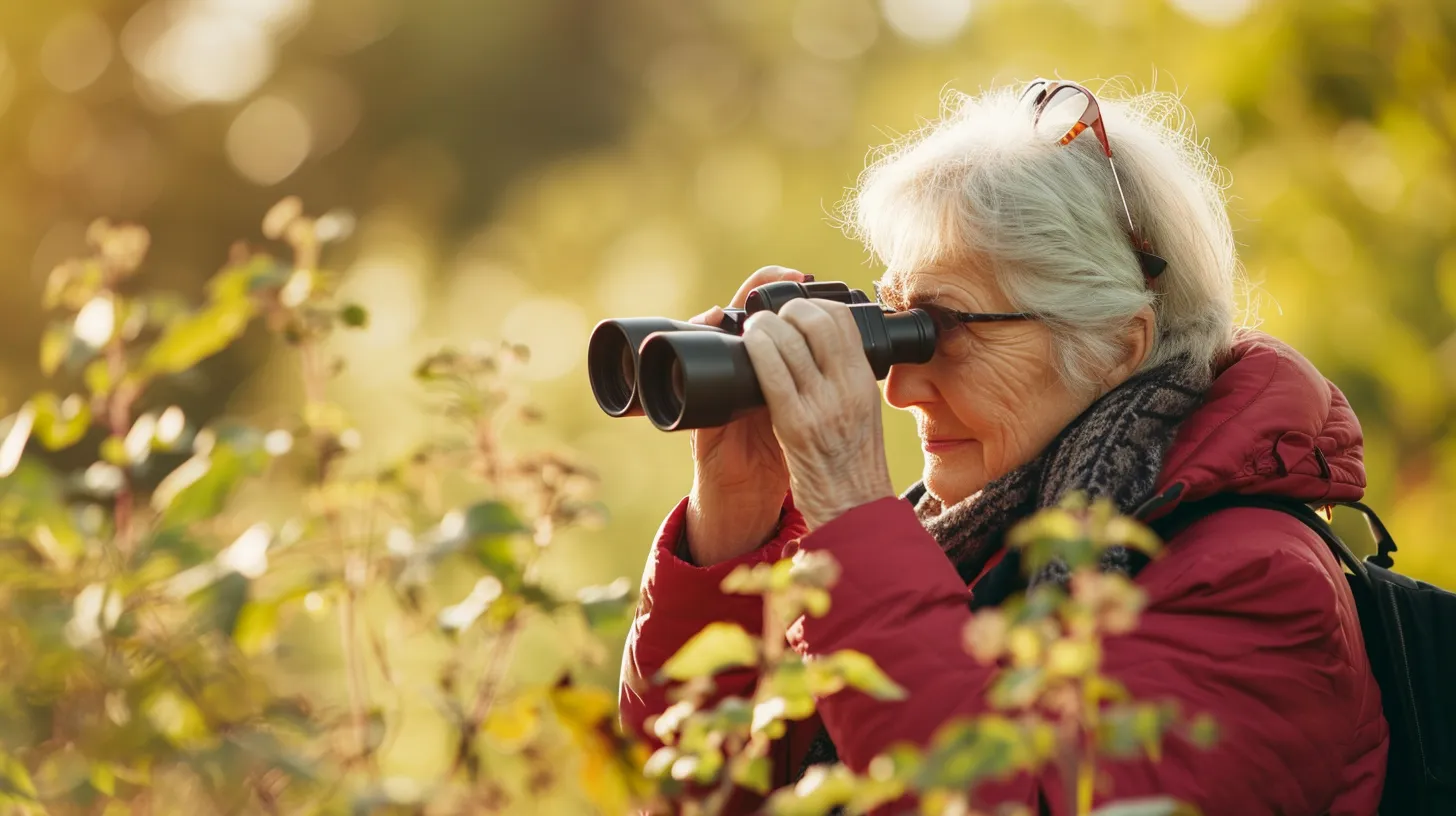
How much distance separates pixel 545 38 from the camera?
11.6m

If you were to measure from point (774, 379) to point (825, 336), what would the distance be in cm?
8

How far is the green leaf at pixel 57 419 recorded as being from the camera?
1.03 metres

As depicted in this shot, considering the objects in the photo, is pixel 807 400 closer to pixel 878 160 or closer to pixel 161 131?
pixel 878 160

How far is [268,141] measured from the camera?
1123cm

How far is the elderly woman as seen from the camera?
1.50 meters

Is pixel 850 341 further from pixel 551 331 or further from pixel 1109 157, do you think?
pixel 551 331

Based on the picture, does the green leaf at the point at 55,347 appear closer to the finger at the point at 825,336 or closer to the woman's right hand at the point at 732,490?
the finger at the point at 825,336

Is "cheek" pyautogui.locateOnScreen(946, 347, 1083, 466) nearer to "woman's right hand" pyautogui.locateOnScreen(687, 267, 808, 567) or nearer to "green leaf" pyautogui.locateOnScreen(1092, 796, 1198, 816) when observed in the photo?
"woman's right hand" pyautogui.locateOnScreen(687, 267, 808, 567)

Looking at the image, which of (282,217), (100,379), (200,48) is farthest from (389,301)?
(200,48)

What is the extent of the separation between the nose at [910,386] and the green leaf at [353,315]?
1.05m

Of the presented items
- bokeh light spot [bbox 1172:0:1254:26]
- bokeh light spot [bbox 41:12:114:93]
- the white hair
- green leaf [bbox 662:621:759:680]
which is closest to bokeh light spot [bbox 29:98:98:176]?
bokeh light spot [bbox 41:12:114:93]

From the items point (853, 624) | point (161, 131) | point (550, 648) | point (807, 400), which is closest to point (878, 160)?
point (807, 400)

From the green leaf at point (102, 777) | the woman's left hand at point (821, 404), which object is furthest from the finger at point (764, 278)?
the green leaf at point (102, 777)

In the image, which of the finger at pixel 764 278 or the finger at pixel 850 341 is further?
the finger at pixel 764 278
